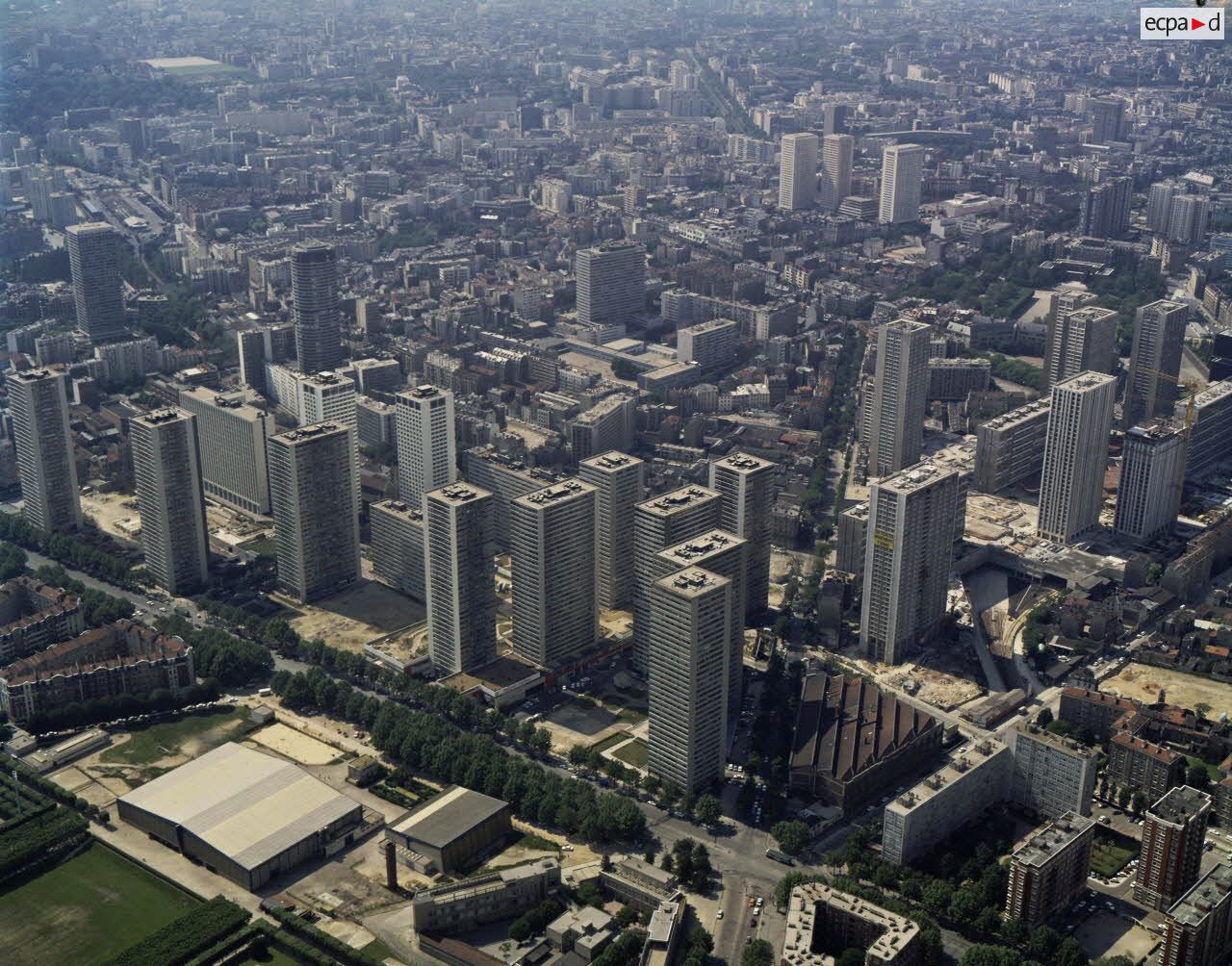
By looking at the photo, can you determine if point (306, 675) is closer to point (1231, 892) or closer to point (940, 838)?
point (940, 838)

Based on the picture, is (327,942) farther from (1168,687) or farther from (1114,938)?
(1168,687)

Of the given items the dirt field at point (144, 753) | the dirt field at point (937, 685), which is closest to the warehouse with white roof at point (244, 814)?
the dirt field at point (144, 753)

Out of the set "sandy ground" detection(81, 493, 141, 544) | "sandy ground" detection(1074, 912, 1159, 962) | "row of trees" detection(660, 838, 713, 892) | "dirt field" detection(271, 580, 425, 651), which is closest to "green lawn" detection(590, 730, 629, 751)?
"row of trees" detection(660, 838, 713, 892)

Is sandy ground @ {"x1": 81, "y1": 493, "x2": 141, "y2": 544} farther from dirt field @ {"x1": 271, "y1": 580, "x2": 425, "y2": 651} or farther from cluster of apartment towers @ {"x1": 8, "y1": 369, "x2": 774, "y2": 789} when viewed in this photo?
dirt field @ {"x1": 271, "y1": 580, "x2": 425, "y2": 651}

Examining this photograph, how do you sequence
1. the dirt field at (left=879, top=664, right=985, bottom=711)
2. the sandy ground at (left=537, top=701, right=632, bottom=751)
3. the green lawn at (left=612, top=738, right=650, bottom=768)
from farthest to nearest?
the dirt field at (left=879, top=664, right=985, bottom=711)
the sandy ground at (left=537, top=701, right=632, bottom=751)
the green lawn at (left=612, top=738, right=650, bottom=768)

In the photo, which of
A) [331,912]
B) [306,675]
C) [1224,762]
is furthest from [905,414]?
[331,912]

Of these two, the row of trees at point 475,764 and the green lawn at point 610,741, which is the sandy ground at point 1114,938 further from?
the green lawn at point 610,741

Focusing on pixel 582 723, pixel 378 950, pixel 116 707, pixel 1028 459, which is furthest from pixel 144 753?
pixel 1028 459
